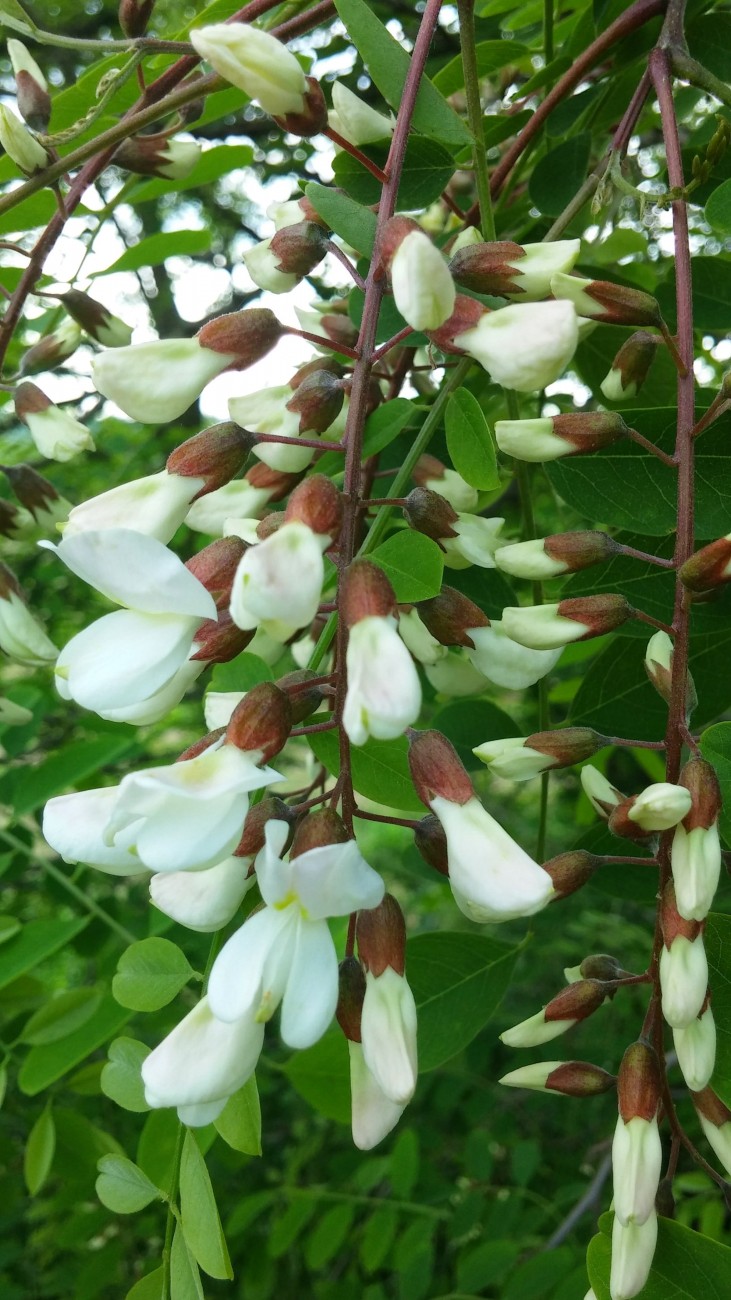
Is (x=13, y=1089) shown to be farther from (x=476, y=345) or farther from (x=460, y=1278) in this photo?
(x=476, y=345)

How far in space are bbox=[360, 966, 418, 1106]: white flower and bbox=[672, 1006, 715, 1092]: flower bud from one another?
0.14 m

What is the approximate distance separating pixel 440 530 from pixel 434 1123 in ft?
4.34

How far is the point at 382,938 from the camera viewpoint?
532 mm

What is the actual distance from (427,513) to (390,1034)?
0.28m

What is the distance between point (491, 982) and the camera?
79 cm

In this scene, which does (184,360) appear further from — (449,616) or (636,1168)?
(636,1168)

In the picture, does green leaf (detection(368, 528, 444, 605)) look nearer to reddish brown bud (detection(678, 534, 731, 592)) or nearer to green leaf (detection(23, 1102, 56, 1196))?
reddish brown bud (detection(678, 534, 731, 592))

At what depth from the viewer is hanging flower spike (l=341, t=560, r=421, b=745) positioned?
0.44 metres

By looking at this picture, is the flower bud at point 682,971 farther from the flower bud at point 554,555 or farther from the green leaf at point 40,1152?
the green leaf at point 40,1152

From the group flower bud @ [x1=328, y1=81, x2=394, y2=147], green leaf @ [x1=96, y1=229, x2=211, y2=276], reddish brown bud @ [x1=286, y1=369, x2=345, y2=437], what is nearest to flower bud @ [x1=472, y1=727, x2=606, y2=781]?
reddish brown bud @ [x1=286, y1=369, x2=345, y2=437]

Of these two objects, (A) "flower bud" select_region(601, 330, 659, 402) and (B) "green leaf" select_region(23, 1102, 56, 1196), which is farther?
(B) "green leaf" select_region(23, 1102, 56, 1196)

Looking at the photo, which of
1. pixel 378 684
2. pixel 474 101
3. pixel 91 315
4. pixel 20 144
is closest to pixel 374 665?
pixel 378 684

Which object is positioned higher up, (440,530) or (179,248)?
(179,248)

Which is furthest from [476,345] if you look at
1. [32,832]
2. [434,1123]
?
→ [434,1123]
